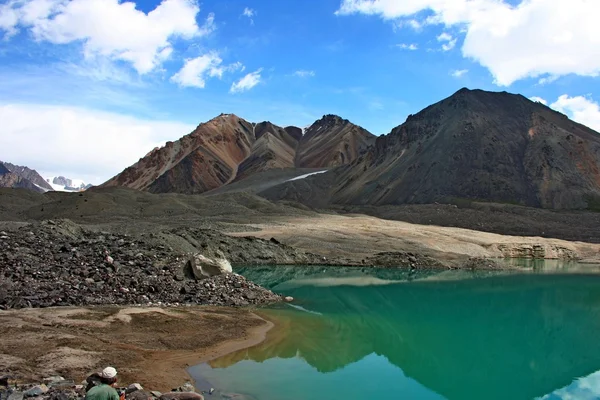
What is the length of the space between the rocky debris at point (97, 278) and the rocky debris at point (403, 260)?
21775 millimetres

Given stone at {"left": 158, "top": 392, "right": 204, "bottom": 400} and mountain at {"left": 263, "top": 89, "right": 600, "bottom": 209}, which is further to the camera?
mountain at {"left": 263, "top": 89, "right": 600, "bottom": 209}

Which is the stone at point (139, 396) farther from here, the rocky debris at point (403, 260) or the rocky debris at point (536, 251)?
the rocky debris at point (536, 251)

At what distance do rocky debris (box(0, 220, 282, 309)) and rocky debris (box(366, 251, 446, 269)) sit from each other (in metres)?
21.8

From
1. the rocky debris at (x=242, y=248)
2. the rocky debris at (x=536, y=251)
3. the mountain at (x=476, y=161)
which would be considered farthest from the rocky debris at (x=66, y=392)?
the mountain at (x=476, y=161)

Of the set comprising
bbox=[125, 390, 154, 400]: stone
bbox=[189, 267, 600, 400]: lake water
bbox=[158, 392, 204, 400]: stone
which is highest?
bbox=[125, 390, 154, 400]: stone

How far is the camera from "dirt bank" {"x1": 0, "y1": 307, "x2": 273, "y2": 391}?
A: 13188 millimetres

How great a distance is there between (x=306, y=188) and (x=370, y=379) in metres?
121

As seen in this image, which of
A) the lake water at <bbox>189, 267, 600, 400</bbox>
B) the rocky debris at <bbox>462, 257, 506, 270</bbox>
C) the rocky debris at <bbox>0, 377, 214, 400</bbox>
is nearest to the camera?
the rocky debris at <bbox>0, 377, 214, 400</bbox>

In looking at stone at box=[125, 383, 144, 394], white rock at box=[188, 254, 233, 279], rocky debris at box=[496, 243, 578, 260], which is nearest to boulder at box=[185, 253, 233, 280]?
white rock at box=[188, 254, 233, 279]

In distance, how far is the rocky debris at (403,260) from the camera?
46906 mm

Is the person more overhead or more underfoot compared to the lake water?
more overhead

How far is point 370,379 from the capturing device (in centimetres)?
1574

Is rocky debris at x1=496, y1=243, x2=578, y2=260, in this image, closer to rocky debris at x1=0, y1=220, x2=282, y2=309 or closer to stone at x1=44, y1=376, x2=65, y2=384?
rocky debris at x1=0, y1=220, x2=282, y2=309

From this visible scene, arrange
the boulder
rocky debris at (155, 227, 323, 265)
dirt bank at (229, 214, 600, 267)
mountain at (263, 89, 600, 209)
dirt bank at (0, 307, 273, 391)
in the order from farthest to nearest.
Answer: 1. mountain at (263, 89, 600, 209)
2. dirt bank at (229, 214, 600, 267)
3. rocky debris at (155, 227, 323, 265)
4. the boulder
5. dirt bank at (0, 307, 273, 391)
